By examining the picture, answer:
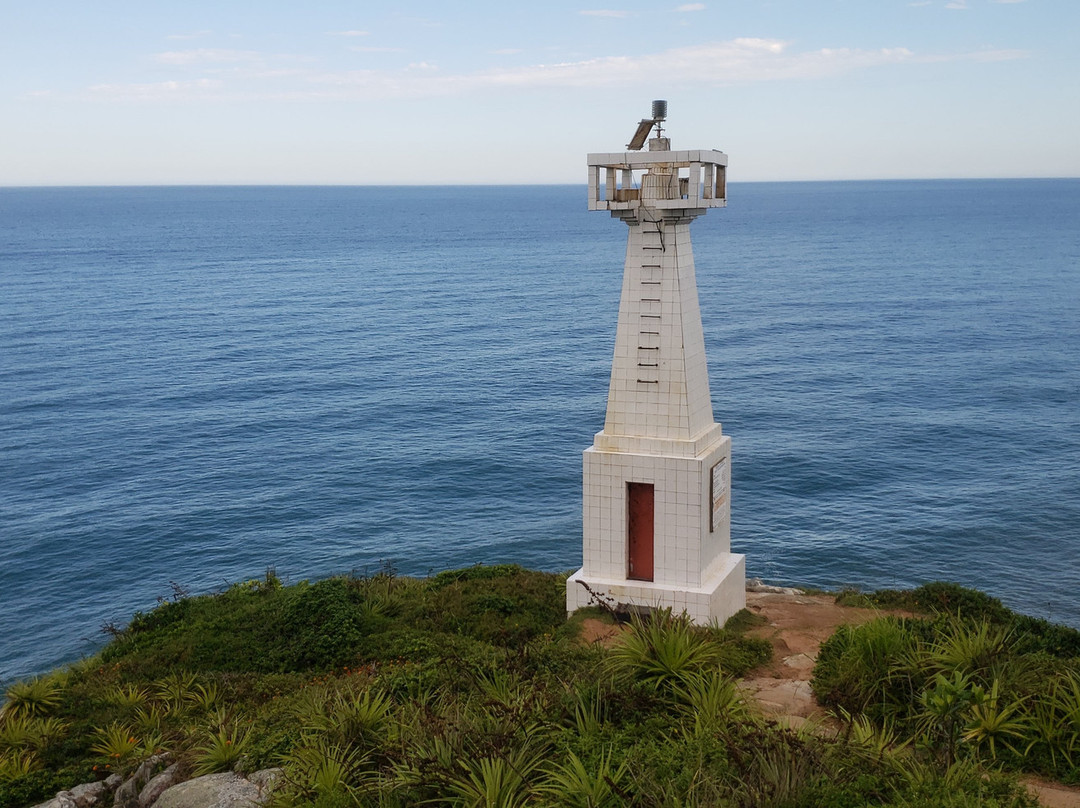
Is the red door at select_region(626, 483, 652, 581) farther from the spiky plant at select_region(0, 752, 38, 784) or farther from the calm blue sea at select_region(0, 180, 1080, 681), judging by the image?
the calm blue sea at select_region(0, 180, 1080, 681)

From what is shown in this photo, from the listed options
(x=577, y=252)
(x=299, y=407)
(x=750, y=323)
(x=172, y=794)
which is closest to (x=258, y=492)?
(x=299, y=407)

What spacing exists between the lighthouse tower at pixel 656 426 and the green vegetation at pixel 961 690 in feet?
13.5

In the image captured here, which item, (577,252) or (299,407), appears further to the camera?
(577,252)

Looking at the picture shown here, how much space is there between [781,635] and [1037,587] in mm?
16789

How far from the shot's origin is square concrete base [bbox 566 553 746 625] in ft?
64.9

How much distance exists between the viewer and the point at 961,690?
415 inches

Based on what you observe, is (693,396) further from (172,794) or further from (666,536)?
(172,794)

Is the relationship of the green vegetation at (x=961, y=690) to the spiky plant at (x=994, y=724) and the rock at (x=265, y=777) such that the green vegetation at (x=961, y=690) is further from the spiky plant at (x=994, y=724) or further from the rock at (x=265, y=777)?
the rock at (x=265, y=777)

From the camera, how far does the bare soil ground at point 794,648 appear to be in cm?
1220

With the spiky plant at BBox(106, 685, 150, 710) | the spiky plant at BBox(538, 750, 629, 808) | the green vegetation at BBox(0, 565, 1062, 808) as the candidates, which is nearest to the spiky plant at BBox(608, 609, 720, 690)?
the green vegetation at BBox(0, 565, 1062, 808)

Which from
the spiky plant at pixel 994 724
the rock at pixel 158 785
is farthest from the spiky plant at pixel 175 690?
the spiky plant at pixel 994 724

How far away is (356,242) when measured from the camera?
529 feet

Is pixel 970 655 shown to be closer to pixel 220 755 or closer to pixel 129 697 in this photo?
pixel 220 755

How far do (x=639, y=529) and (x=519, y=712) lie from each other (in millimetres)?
9034
